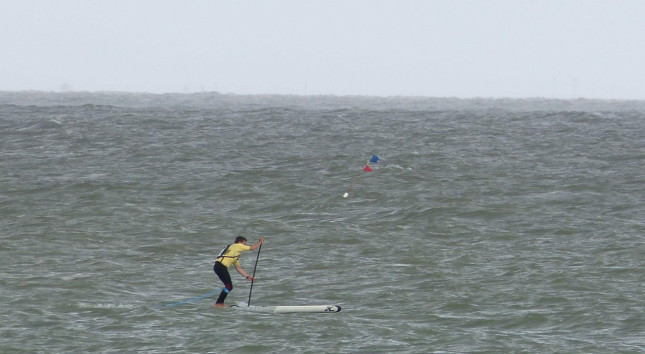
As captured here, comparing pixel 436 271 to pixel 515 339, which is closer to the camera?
pixel 515 339

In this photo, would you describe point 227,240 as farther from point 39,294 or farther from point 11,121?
point 11,121

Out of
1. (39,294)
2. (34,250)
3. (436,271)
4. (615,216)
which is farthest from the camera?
(615,216)

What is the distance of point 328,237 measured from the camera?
32.3 meters

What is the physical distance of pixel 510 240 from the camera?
31.4 meters

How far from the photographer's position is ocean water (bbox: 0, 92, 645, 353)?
2095 centimetres

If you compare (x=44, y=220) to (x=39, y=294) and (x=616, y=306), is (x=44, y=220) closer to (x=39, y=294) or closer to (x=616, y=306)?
(x=39, y=294)

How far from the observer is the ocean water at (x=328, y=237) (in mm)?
20953

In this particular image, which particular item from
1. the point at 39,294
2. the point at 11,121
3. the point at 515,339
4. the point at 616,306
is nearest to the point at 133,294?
the point at 39,294

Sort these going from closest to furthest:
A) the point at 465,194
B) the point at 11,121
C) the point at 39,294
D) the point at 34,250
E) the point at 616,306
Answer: the point at 616,306 → the point at 39,294 → the point at 34,250 → the point at 465,194 → the point at 11,121

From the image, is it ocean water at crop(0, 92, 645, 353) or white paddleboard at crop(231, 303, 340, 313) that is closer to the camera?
ocean water at crop(0, 92, 645, 353)

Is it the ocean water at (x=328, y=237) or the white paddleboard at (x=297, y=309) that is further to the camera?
the white paddleboard at (x=297, y=309)

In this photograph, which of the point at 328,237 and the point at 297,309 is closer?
the point at 297,309

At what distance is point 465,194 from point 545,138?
19122mm

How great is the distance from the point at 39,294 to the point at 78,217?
11.7m
